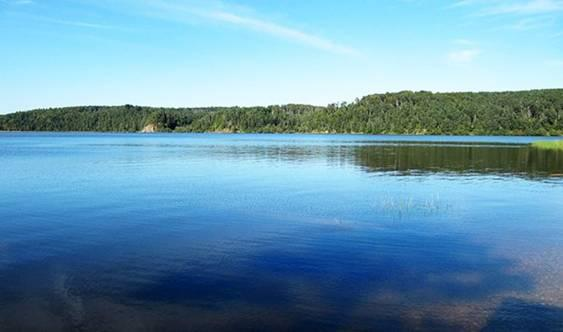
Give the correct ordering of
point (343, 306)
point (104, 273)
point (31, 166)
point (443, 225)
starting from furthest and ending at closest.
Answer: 1. point (31, 166)
2. point (443, 225)
3. point (104, 273)
4. point (343, 306)

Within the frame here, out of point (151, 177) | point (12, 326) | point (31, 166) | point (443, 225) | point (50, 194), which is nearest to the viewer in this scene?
point (12, 326)

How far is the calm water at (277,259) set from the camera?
12.7 meters

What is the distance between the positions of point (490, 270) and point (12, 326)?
46.5 feet

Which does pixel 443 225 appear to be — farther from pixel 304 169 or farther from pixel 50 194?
pixel 304 169

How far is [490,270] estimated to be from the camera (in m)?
17.1

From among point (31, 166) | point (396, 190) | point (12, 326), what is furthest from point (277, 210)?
point (31, 166)

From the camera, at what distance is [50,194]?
109 feet

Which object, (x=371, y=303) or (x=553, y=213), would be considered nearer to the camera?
(x=371, y=303)

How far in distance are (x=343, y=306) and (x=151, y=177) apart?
112ft

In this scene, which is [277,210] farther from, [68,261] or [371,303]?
[371,303]

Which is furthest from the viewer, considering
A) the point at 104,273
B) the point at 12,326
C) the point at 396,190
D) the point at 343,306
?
the point at 396,190

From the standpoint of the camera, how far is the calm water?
41.5ft

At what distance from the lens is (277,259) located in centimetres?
1791

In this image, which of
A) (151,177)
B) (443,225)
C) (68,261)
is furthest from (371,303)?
(151,177)
